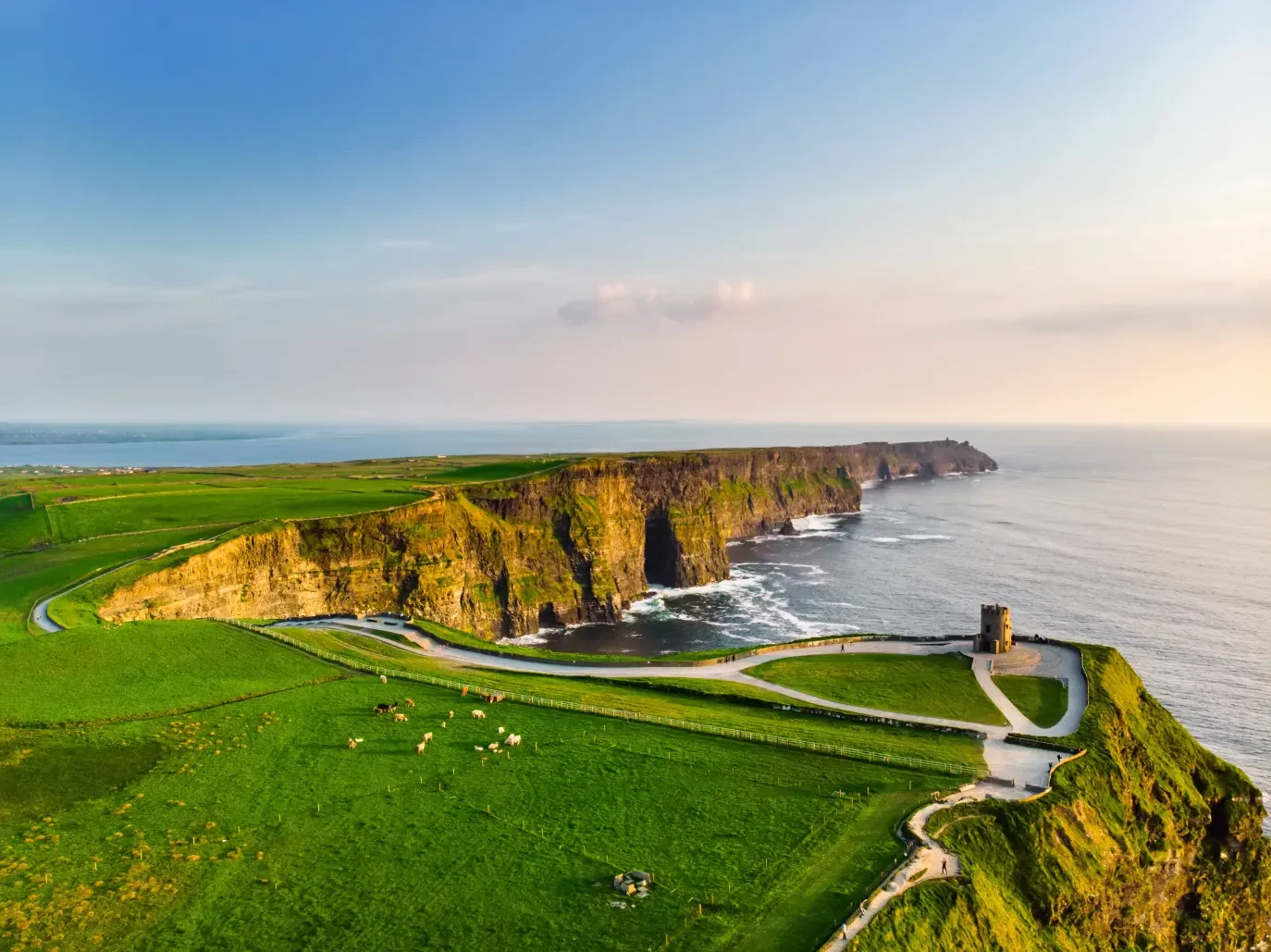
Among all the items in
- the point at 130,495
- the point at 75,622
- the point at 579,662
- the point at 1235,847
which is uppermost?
the point at 130,495

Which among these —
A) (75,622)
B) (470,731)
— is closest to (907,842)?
(470,731)

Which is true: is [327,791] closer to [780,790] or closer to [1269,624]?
[780,790]

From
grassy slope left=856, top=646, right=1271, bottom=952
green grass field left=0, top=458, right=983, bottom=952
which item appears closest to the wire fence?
green grass field left=0, top=458, right=983, bottom=952

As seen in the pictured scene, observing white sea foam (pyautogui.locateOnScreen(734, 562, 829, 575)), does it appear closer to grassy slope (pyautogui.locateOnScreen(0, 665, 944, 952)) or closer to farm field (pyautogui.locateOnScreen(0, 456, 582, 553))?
farm field (pyautogui.locateOnScreen(0, 456, 582, 553))

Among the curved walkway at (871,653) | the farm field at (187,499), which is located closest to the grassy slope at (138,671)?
the curved walkway at (871,653)

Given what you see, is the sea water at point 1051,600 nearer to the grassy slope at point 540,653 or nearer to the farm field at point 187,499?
the grassy slope at point 540,653
